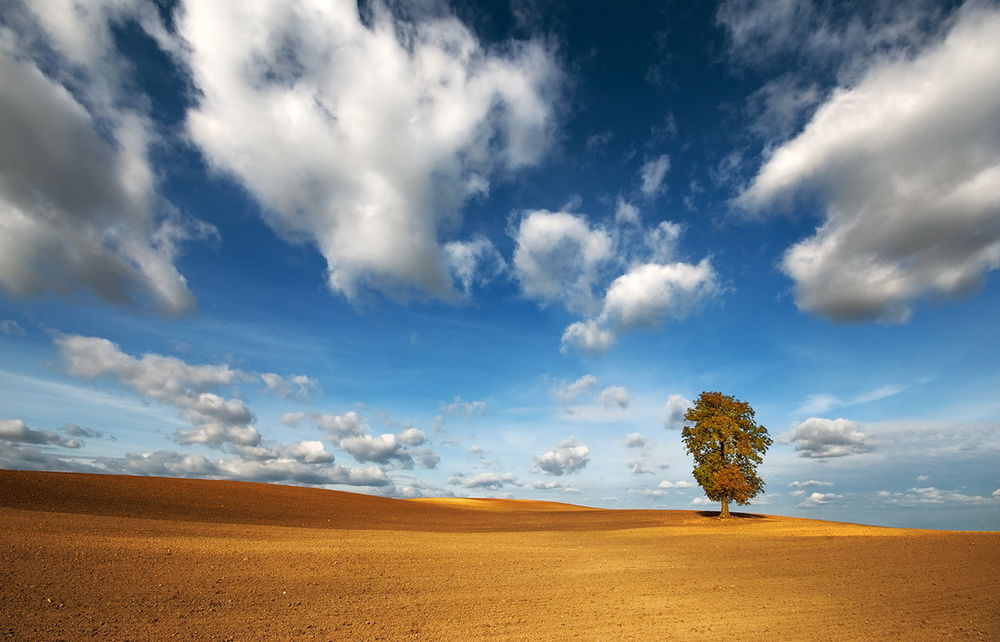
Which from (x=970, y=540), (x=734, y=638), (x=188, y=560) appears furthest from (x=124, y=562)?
(x=970, y=540)

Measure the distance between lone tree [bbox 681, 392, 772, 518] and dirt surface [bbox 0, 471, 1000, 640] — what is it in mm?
12098

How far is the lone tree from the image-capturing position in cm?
3550

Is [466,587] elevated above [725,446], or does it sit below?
below

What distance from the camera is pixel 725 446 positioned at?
37438 mm

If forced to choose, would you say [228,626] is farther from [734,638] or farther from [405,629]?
[734,638]

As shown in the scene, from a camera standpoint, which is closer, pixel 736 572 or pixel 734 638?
pixel 734 638

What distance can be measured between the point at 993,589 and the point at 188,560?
70.4 feet

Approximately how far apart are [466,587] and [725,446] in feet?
99.8

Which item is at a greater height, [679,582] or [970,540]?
[970,540]

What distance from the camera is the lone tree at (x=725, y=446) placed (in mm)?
35500

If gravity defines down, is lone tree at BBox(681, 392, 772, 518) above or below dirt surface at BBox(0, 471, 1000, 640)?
above

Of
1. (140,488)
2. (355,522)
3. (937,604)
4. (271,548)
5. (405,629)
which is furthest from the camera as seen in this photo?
(140,488)

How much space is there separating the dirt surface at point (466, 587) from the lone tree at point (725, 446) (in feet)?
39.7

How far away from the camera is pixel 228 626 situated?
8781mm
